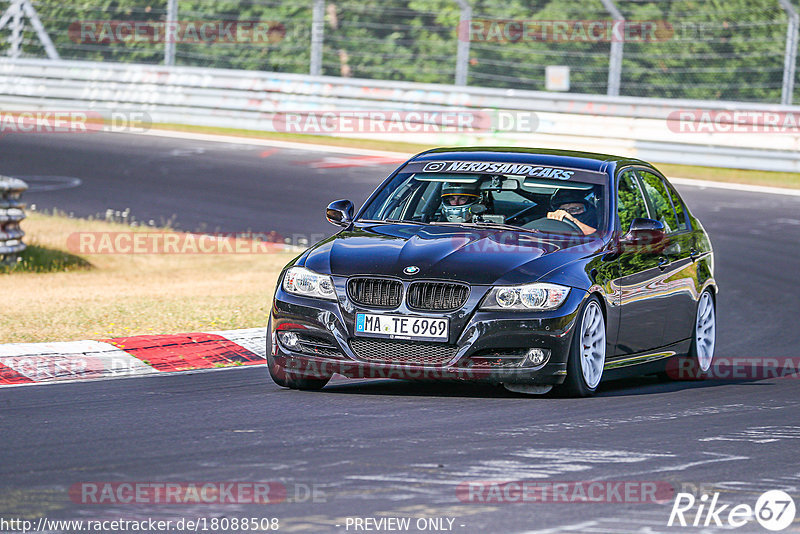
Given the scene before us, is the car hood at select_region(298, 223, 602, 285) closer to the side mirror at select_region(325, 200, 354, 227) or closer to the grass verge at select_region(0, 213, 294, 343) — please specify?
the side mirror at select_region(325, 200, 354, 227)

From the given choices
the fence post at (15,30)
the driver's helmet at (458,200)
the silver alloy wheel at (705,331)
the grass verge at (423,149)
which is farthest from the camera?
the fence post at (15,30)

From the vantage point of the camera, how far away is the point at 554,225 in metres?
8.82

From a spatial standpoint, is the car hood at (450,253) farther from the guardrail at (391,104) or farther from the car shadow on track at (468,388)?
the guardrail at (391,104)

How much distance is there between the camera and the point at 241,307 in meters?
12.1

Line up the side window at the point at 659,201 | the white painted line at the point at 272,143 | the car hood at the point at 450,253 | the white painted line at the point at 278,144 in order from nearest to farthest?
the car hood at the point at 450,253 → the side window at the point at 659,201 → the white painted line at the point at 278,144 → the white painted line at the point at 272,143

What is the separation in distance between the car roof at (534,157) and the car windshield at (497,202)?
19cm

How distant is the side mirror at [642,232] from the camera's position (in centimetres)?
881

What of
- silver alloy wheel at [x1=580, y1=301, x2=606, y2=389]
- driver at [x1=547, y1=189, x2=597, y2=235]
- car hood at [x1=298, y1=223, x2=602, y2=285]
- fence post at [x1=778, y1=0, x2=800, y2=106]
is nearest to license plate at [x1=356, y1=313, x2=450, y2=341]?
car hood at [x1=298, y1=223, x2=602, y2=285]

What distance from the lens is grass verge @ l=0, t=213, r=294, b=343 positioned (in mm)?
10906

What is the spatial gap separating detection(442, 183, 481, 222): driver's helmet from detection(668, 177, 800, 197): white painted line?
12698mm

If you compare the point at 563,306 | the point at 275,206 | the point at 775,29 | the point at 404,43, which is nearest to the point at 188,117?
the point at 404,43

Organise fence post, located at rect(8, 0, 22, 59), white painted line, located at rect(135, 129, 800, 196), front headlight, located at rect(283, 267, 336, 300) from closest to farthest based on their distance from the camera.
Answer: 1. front headlight, located at rect(283, 267, 336, 300)
2. white painted line, located at rect(135, 129, 800, 196)
3. fence post, located at rect(8, 0, 22, 59)

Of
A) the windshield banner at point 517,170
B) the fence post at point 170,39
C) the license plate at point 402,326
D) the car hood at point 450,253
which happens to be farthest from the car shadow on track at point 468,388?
the fence post at point 170,39

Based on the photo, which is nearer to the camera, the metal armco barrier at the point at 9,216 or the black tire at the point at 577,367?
the black tire at the point at 577,367
